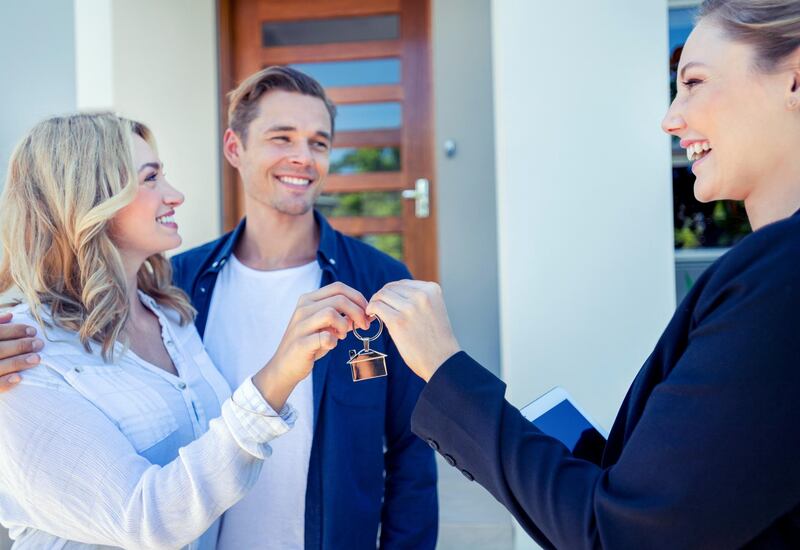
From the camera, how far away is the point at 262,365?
207cm

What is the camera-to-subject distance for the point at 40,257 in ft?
5.30

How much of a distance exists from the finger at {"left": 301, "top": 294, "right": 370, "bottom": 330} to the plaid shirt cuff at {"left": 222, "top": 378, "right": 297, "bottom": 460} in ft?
0.64

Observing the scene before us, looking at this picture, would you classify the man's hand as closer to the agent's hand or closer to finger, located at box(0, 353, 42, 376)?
finger, located at box(0, 353, 42, 376)

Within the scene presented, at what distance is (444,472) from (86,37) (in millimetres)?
3443

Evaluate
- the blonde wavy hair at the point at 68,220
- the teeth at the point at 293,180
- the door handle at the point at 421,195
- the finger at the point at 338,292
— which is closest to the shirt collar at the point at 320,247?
the teeth at the point at 293,180

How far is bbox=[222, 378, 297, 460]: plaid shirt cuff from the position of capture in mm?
1375

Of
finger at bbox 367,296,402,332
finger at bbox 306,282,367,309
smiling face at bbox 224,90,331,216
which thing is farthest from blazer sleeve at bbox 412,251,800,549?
smiling face at bbox 224,90,331,216

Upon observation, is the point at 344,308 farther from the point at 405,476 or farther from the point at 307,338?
the point at 405,476

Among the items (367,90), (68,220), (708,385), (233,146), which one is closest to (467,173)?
(367,90)

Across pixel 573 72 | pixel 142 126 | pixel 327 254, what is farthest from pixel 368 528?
pixel 573 72

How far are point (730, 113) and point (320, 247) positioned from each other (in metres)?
1.34

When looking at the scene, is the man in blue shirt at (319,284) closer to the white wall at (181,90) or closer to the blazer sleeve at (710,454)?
the blazer sleeve at (710,454)

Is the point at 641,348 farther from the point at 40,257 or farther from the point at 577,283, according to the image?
the point at 40,257

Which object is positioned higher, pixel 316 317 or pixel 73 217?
pixel 73 217
